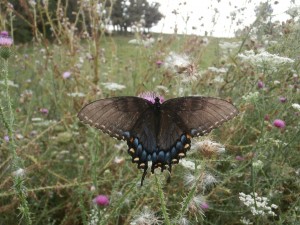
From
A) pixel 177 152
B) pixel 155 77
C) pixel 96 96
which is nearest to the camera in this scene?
pixel 177 152

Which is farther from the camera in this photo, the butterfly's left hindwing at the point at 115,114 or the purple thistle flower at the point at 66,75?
the purple thistle flower at the point at 66,75

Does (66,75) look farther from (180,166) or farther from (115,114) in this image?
(115,114)

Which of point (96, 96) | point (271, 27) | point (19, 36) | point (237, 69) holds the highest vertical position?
point (271, 27)

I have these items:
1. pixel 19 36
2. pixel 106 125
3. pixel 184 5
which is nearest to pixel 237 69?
pixel 184 5

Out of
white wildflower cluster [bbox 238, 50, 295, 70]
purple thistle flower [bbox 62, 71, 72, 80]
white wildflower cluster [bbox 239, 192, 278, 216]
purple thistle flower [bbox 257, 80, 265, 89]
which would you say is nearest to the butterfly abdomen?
white wildflower cluster [bbox 239, 192, 278, 216]

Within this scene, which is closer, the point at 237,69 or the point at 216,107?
the point at 216,107

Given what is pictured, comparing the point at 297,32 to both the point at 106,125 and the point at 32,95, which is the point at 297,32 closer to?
the point at 106,125

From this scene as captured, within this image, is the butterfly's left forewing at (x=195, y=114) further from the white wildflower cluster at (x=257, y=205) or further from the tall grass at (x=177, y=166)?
the white wildflower cluster at (x=257, y=205)

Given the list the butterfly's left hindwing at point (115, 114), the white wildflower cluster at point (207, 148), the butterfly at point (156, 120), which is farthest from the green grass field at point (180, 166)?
the butterfly's left hindwing at point (115, 114)
